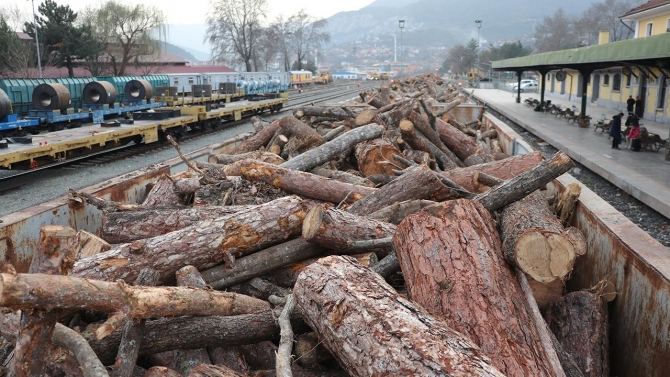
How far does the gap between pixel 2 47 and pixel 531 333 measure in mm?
42584

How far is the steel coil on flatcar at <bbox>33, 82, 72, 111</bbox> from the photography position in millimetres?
18891

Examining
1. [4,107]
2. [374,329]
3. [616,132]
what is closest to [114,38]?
[4,107]

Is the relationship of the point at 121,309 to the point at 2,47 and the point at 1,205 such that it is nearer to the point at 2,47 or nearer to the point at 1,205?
the point at 1,205

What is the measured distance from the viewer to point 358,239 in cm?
503

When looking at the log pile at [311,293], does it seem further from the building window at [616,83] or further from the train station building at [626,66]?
the building window at [616,83]

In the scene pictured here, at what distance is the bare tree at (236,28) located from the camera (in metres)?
80.2

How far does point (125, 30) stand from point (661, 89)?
5043cm

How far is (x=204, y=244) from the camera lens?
475 centimetres

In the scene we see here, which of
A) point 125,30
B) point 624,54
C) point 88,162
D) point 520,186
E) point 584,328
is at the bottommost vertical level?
point 88,162

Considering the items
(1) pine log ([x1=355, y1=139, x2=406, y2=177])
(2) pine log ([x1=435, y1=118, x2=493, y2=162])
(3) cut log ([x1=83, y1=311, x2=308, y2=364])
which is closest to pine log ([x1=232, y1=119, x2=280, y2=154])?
(1) pine log ([x1=355, y1=139, x2=406, y2=177])

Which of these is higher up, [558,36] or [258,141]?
[558,36]

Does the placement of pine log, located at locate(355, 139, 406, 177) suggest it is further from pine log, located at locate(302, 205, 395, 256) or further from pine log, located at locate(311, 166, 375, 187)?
pine log, located at locate(302, 205, 395, 256)

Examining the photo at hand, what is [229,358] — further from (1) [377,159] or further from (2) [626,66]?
(2) [626,66]

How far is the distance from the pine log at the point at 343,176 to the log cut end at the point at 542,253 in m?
3.64
